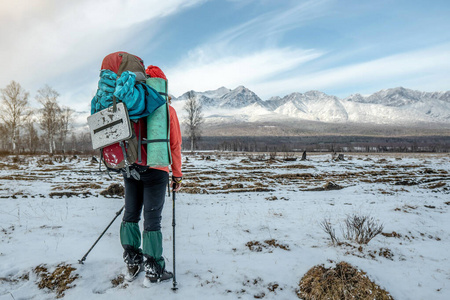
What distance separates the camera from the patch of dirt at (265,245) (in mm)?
3645

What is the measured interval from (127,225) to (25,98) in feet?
139

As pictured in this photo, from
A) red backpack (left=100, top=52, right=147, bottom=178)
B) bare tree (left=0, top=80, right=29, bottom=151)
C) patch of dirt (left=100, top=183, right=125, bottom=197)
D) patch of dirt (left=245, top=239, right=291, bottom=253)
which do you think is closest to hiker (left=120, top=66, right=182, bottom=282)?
red backpack (left=100, top=52, right=147, bottom=178)

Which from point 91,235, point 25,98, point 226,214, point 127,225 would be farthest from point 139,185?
point 25,98

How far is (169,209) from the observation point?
6.14 m

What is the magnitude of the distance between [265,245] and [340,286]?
1540 millimetres

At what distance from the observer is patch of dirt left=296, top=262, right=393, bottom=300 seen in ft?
7.64

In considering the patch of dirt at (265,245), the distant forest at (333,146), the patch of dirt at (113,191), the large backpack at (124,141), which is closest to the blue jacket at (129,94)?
the large backpack at (124,141)

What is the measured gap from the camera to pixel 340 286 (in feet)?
7.79

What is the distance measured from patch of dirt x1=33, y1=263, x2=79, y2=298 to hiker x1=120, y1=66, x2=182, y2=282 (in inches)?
25.7

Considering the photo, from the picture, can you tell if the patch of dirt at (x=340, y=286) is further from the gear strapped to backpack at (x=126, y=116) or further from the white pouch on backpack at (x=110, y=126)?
the white pouch on backpack at (x=110, y=126)

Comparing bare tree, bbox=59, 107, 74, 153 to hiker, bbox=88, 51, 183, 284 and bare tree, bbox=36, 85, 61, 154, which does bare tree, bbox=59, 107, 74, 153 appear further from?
hiker, bbox=88, 51, 183, 284

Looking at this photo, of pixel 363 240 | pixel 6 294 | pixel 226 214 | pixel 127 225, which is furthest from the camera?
pixel 226 214

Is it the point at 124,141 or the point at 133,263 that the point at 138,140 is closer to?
the point at 124,141

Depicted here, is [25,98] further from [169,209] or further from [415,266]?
[415,266]
